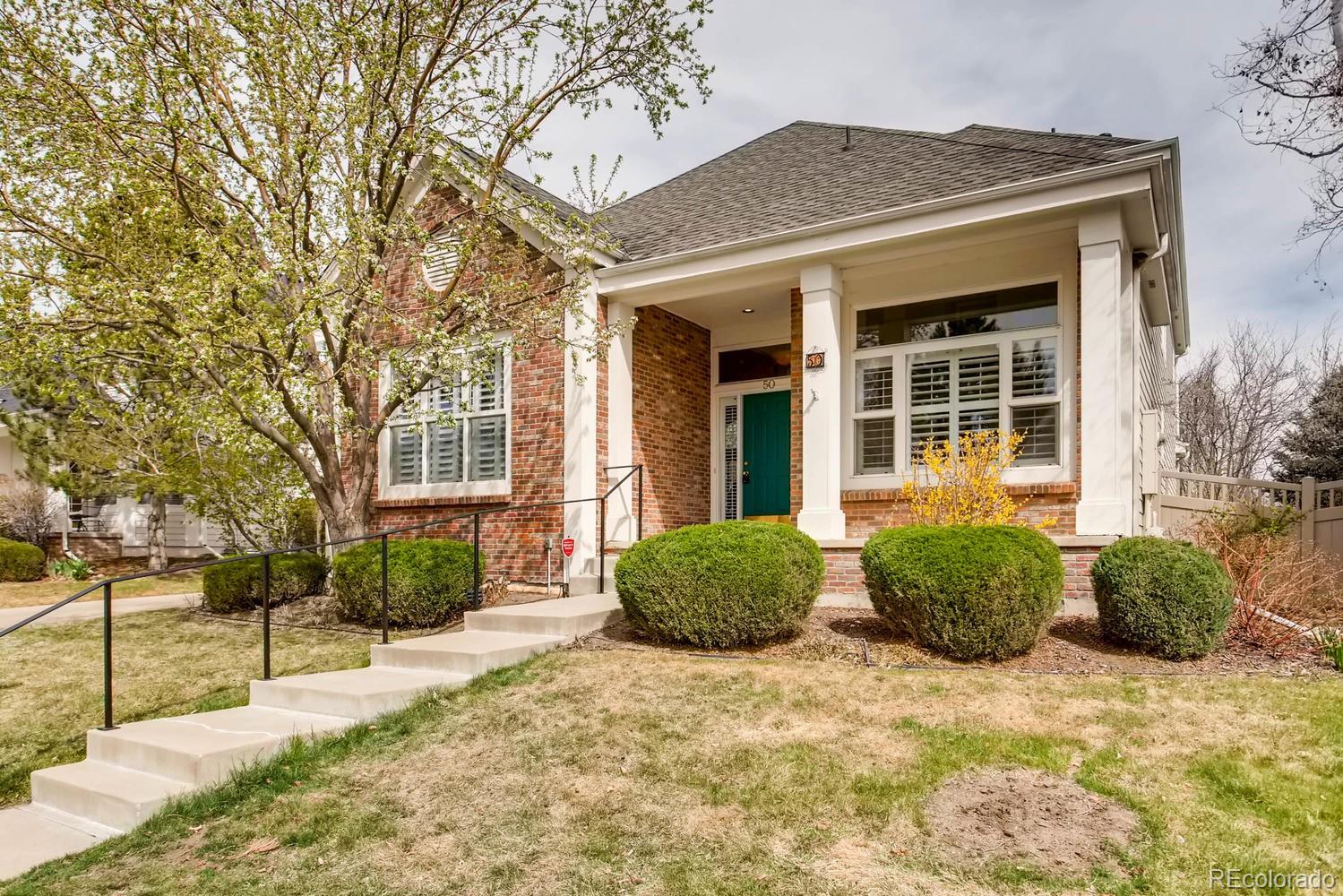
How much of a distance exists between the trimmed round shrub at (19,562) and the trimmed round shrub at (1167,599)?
57.9 ft

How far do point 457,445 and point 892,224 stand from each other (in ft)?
19.6

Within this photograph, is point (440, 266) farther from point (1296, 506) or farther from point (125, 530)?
point (125, 530)

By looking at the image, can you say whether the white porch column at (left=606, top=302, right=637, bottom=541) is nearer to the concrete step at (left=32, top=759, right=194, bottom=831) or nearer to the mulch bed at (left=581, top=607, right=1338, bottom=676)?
the mulch bed at (left=581, top=607, right=1338, bottom=676)

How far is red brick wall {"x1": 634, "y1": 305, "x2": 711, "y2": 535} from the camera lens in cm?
1053

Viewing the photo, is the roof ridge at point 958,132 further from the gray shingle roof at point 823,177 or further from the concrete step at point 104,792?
the concrete step at point 104,792

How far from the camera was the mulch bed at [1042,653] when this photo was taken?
567 centimetres

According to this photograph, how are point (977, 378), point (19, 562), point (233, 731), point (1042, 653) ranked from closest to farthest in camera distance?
point (233, 731)
point (1042, 653)
point (977, 378)
point (19, 562)

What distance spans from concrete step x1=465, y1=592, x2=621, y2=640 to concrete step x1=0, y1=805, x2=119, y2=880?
3049 millimetres

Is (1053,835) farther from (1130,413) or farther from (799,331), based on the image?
(799,331)

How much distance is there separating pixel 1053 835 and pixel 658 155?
41.6ft

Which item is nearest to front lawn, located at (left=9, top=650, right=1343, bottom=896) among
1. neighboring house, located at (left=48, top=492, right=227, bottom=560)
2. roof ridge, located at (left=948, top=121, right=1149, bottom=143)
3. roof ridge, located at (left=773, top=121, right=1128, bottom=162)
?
roof ridge, located at (left=773, top=121, right=1128, bottom=162)

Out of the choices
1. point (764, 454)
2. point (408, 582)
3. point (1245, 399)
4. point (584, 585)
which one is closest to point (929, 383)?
point (764, 454)

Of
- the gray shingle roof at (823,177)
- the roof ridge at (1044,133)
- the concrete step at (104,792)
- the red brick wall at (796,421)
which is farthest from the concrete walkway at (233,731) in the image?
the roof ridge at (1044,133)

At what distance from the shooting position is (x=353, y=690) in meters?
5.63
